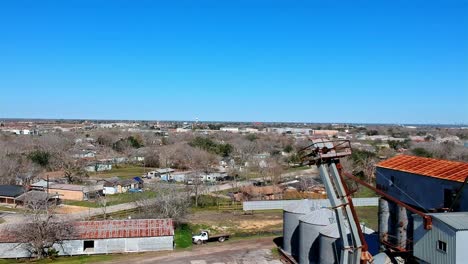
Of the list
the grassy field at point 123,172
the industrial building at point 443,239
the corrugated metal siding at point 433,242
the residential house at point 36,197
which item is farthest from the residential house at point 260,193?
the industrial building at point 443,239

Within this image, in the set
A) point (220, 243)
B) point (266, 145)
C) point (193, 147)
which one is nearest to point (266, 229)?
point (220, 243)

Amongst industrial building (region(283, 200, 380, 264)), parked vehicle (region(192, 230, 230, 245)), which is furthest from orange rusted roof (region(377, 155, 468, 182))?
parked vehicle (region(192, 230, 230, 245))

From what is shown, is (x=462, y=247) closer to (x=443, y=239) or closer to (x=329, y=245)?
(x=443, y=239)

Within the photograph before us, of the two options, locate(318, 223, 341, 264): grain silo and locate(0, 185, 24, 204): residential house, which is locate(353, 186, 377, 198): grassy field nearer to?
locate(318, 223, 341, 264): grain silo

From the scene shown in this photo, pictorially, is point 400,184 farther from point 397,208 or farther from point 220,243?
point 220,243

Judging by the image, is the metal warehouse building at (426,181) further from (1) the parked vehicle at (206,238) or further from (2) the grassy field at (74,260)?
(2) the grassy field at (74,260)
